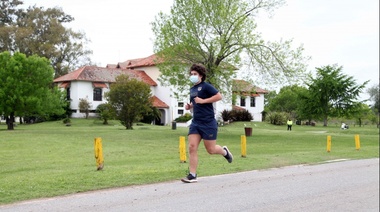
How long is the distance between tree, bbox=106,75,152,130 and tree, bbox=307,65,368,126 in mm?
33258

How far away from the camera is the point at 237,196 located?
7.93 meters

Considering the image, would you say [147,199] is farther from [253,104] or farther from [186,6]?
[253,104]

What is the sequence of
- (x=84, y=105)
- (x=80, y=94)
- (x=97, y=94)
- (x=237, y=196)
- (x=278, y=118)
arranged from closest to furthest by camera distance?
(x=237, y=196), (x=84, y=105), (x=80, y=94), (x=97, y=94), (x=278, y=118)

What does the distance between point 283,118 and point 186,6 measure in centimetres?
4051

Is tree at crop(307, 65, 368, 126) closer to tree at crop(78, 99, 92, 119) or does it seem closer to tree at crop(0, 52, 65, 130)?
tree at crop(78, 99, 92, 119)

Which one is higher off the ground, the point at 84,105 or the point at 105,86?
the point at 105,86

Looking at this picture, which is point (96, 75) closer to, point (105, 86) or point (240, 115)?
point (105, 86)

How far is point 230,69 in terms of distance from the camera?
102 feet

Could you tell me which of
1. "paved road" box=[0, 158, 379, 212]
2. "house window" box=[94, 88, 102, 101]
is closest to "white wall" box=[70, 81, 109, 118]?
"house window" box=[94, 88, 102, 101]

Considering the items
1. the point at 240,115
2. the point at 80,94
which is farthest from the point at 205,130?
the point at 240,115

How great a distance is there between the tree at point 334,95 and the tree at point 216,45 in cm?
3684

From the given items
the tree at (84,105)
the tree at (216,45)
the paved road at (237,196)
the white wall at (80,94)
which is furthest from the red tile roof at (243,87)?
the white wall at (80,94)

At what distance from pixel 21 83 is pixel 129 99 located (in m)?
9.34

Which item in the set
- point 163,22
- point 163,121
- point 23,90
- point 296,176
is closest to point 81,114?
point 163,121
